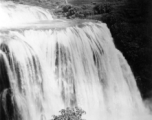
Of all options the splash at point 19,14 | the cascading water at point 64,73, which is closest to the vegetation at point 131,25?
the cascading water at point 64,73

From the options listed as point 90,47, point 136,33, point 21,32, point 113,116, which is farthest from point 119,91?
point 21,32

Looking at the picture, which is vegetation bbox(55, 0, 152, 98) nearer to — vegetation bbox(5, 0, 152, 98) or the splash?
vegetation bbox(5, 0, 152, 98)

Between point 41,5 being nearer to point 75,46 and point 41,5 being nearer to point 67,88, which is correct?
point 75,46

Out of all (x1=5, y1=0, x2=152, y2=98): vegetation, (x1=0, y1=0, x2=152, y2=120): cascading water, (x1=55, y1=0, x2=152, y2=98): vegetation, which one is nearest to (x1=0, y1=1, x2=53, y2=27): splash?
(x1=5, y1=0, x2=152, y2=98): vegetation

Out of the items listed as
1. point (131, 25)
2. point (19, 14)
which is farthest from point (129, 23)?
point (19, 14)

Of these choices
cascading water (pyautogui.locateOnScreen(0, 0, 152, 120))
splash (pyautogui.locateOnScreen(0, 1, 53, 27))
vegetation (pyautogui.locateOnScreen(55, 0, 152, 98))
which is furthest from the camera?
vegetation (pyautogui.locateOnScreen(55, 0, 152, 98))

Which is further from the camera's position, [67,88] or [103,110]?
[103,110]

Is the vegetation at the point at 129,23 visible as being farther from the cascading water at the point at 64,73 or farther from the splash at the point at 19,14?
the cascading water at the point at 64,73
